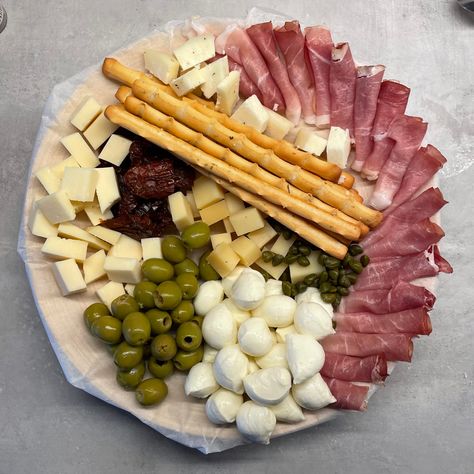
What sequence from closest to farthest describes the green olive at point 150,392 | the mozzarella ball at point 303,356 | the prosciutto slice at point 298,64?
the mozzarella ball at point 303,356, the green olive at point 150,392, the prosciutto slice at point 298,64

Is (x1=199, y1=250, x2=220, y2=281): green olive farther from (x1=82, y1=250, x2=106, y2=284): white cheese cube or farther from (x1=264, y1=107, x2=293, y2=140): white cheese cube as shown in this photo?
(x1=264, y1=107, x2=293, y2=140): white cheese cube

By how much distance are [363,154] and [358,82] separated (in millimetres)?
300

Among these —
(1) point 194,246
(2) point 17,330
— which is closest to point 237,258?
(1) point 194,246

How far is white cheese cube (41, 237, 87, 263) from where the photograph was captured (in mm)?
2541

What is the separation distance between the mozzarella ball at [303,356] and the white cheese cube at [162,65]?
120 cm

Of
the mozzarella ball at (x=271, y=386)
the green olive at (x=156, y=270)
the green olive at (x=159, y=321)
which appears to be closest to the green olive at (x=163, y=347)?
the green olive at (x=159, y=321)

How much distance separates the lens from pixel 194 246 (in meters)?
2.51

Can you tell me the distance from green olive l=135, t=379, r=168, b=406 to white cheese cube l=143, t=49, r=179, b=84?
126 centimetres

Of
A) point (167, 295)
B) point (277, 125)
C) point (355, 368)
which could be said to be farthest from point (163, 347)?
point (277, 125)

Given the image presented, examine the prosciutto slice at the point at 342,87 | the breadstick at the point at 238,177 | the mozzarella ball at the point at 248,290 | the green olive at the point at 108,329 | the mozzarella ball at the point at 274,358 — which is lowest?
the green olive at the point at 108,329

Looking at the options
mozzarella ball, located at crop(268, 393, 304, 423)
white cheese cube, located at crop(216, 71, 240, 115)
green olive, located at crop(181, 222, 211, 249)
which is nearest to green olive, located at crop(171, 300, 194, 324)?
green olive, located at crop(181, 222, 211, 249)

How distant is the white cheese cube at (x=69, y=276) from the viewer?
252cm

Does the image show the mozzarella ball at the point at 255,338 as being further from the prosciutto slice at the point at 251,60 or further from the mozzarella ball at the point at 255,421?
the prosciutto slice at the point at 251,60

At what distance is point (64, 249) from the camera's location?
255cm
